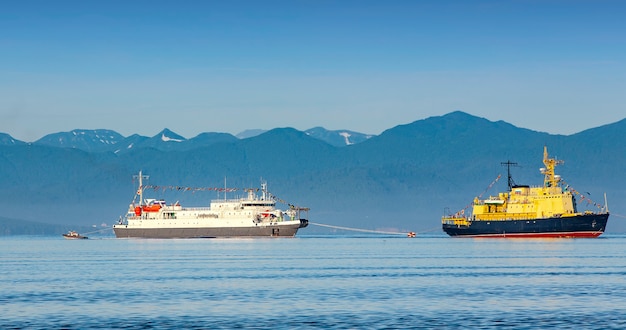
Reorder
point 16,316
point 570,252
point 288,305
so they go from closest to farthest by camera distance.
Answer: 1. point 16,316
2. point 288,305
3. point 570,252

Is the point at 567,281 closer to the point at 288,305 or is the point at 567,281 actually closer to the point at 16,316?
the point at 288,305

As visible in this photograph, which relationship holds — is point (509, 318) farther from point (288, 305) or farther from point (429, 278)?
point (429, 278)

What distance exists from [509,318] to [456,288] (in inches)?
853

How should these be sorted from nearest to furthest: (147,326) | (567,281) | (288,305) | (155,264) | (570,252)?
1. (147,326)
2. (288,305)
3. (567,281)
4. (155,264)
5. (570,252)

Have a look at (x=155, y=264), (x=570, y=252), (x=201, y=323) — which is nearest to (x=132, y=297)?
(x=201, y=323)

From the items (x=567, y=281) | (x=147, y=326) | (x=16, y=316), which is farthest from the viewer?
(x=567, y=281)

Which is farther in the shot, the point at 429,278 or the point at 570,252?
the point at 570,252

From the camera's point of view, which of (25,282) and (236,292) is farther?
(25,282)

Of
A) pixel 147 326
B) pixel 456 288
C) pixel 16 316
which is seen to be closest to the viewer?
pixel 147 326

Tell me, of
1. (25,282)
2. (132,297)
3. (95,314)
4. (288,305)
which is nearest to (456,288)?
(288,305)

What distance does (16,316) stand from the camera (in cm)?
6731

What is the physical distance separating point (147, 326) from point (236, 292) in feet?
70.3

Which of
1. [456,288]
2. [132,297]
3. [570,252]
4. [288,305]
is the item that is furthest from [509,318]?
[570,252]

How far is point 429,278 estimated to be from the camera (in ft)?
321
